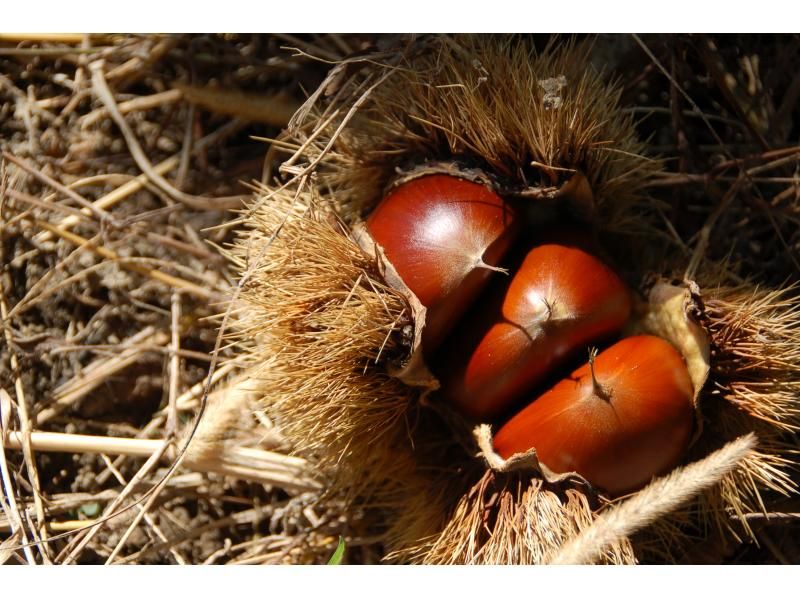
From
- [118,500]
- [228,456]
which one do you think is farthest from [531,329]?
[118,500]

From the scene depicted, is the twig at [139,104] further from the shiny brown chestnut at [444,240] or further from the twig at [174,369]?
the shiny brown chestnut at [444,240]

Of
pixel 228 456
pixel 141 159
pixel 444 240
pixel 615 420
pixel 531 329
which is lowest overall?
pixel 228 456

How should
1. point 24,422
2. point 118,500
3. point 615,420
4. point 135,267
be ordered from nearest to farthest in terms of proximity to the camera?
point 615,420 → point 118,500 → point 24,422 → point 135,267

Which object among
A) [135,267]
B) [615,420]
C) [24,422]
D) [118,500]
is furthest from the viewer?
[135,267]

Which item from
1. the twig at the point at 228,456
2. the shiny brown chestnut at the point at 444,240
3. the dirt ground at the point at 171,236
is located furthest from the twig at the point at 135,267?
the shiny brown chestnut at the point at 444,240

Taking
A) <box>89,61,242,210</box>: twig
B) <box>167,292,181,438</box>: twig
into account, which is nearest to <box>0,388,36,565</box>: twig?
<box>167,292,181,438</box>: twig

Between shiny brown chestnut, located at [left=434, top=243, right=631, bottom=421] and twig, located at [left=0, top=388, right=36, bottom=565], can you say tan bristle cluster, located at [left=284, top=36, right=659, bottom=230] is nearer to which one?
shiny brown chestnut, located at [left=434, top=243, right=631, bottom=421]

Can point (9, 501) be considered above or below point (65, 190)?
below

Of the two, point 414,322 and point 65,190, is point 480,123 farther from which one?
point 65,190
